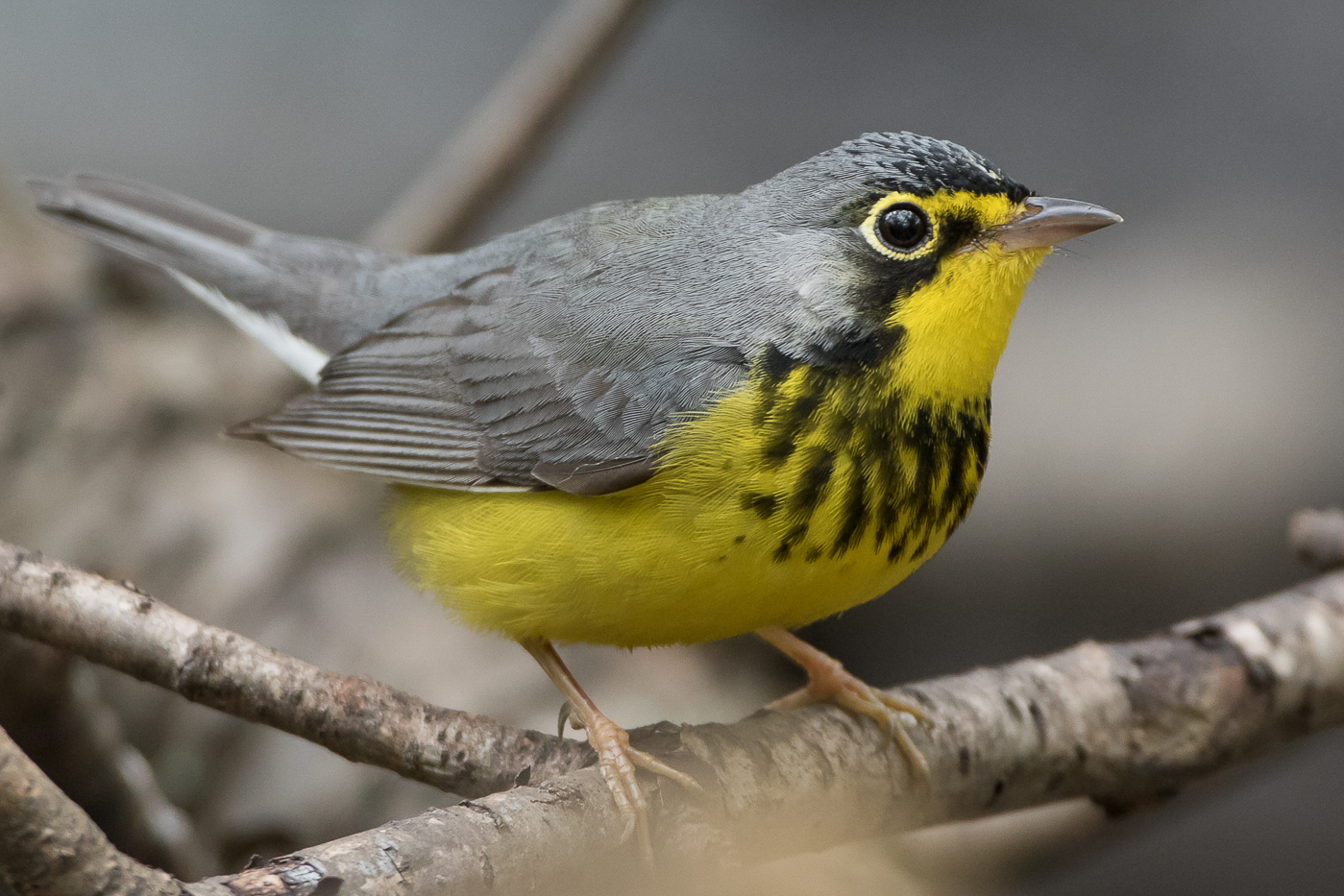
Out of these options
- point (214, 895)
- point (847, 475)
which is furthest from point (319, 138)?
point (214, 895)

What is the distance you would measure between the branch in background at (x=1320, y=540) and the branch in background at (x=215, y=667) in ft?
11.8

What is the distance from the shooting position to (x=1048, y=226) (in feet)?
10.8

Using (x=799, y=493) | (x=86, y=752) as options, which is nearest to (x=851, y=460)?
(x=799, y=493)

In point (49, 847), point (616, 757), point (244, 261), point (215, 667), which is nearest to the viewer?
point (49, 847)

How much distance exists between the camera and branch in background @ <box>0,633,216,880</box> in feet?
A: 12.6

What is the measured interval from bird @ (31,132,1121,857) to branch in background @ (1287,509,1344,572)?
2.03 meters

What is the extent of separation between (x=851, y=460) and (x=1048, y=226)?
2.68 feet

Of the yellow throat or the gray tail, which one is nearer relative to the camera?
the yellow throat

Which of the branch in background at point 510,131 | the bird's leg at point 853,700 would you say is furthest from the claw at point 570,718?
the branch in background at point 510,131

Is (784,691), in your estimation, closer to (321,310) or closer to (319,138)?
(321,310)

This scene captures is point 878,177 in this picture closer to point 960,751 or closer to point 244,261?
point 960,751

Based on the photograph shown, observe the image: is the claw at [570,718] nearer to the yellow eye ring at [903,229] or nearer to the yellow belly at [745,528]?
the yellow belly at [745,528]

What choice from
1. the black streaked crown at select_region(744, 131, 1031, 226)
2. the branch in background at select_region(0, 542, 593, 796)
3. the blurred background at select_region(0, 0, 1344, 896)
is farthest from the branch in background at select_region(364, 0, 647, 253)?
the branch in background at select_region(0, 542, 593, 796)

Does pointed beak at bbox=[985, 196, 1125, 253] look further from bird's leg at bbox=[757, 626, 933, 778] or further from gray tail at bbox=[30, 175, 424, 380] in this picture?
gray tail at bbox=[30, 175, 424, 380]
